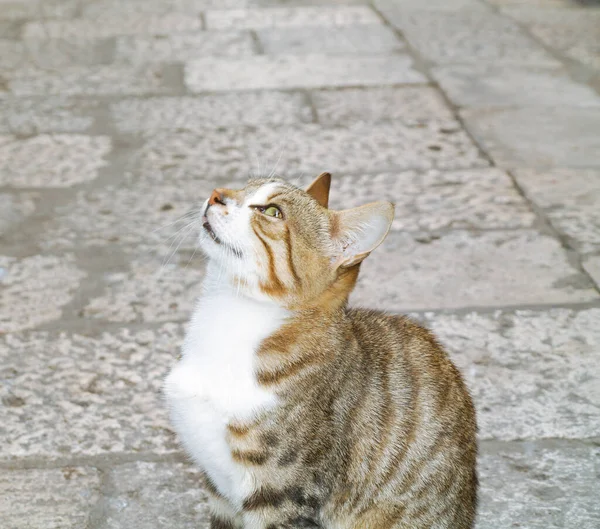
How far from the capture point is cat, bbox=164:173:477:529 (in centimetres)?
225

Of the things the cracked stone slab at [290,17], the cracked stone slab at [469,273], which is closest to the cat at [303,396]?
the cracked stone slab at [469,273]

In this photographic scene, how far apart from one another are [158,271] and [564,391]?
73.9 inches

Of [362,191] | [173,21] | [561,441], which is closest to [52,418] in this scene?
[561,441]

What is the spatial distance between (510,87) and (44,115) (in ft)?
10.6

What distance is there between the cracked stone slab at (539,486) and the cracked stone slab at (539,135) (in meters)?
2.52

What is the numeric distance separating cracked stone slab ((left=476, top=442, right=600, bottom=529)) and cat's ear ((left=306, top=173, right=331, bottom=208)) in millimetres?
1043

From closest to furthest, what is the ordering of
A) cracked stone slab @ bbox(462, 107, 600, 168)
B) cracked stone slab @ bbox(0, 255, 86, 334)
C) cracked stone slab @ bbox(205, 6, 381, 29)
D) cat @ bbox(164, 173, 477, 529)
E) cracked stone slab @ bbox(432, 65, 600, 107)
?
cat @ bbox(164, 173, 477, 529) → cracked stone slab @ bbox(0, 255, 86, 334) → cracked stone slab @ bbox(462, 107, 600, 168) → cracked stone slab @ bbox(432, 65, 600, 107) → cracked stone slab @ bbox(205, 6, 381, 29)

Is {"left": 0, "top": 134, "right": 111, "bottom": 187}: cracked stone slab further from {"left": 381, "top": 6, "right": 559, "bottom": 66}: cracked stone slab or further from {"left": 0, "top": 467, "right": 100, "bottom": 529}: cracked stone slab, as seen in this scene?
{"left": 381, "top": 6, "right": 559, "bottom": 66}: cracked stone slab

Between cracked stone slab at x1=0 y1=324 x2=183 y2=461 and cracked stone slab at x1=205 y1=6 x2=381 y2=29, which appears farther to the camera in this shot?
cracked stone slab at x1=205 y1=6 x2=381 y2=29

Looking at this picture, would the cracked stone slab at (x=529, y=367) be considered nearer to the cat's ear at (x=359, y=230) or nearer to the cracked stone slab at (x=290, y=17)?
the cat's ear at (x=359, y=230)

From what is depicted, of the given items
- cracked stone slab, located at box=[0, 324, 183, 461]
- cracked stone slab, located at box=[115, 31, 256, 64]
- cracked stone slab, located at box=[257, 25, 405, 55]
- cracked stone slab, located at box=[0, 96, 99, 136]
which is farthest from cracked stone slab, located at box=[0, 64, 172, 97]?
cracked stone slab, located at box=[0, 324, 183, 461]

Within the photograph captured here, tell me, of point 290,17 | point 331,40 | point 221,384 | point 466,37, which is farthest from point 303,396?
point 290,17

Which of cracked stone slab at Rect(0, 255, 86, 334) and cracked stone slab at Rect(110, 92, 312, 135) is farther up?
cracked stone slab at Rect(0, 255, 86, 334)

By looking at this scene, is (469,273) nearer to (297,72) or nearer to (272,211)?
(272,211)
